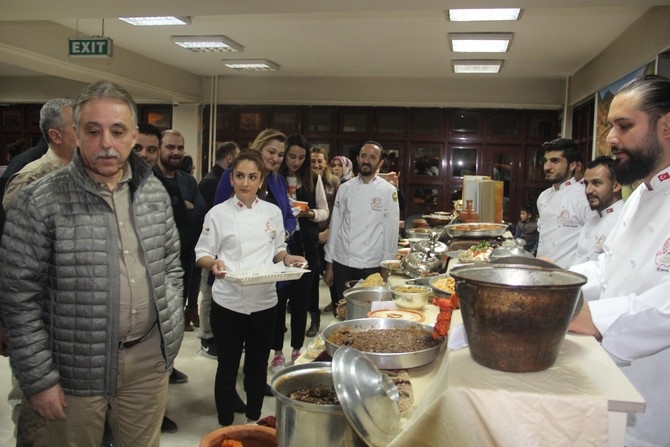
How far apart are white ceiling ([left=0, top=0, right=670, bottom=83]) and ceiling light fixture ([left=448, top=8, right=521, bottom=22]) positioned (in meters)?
0.25

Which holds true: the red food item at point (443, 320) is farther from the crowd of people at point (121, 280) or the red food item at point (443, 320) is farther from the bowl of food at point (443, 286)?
the bowl of food at point (443, 286)

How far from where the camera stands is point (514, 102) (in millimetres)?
9188

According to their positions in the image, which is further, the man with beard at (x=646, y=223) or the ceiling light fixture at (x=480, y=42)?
the ceiling light fixture at (x=480, y=42)

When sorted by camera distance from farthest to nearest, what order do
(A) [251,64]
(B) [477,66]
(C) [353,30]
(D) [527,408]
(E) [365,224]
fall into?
(A) [251,64]
(B) [477,66]
(C) [353,30]
(E) [365,224]
(D) [527,408]

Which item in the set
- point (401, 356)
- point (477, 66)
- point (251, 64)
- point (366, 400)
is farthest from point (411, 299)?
point (251, 64)

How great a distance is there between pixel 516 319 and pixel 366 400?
1.33 ft

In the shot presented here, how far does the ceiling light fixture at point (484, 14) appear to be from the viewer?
5.18 metres

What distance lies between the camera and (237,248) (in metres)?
2.85

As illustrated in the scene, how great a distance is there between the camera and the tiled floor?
3023 mm

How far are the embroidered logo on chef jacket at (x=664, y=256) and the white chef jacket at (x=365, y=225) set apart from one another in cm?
278

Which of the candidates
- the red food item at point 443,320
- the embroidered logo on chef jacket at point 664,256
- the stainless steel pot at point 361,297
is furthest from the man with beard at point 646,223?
the stainless steel pot at point 361,297

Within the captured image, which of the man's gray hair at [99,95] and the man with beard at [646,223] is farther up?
the man's gray hair at [99,95]

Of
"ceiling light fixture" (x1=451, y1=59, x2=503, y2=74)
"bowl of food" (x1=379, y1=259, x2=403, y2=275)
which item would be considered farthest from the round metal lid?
"ceiling light fixture" (x1=451, y1=59, x2=503, y2=74)

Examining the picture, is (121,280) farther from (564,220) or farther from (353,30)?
(353,30)
